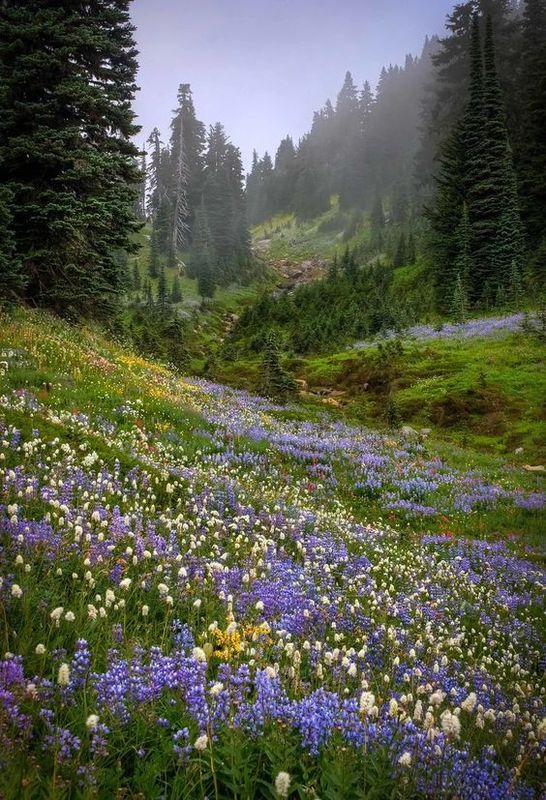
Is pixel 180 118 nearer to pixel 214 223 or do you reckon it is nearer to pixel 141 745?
pixel 214 223

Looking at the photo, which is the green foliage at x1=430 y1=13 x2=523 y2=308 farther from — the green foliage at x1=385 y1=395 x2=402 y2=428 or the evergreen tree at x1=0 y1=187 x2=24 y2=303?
the evergreen tree at x1=0 y1=187 x2=24 y2=303

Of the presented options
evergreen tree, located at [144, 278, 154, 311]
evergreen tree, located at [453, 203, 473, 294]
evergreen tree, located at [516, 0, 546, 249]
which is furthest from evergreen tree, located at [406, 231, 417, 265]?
evergreen tree, located at [144, 278, 154, 311]

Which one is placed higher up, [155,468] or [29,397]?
[29,397]

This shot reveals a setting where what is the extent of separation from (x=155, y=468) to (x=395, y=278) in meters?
50.6

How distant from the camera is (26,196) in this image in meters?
16.2

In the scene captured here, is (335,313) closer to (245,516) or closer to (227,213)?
(245,516)

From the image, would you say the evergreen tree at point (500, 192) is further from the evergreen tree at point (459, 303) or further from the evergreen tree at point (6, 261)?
the evergreen tree at point (6, 261)

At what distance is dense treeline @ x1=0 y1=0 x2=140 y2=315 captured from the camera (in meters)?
15.7

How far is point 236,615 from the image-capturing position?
4.17 metres

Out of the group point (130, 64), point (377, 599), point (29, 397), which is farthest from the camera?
point (130, 64)

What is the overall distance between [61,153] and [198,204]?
8793 cm

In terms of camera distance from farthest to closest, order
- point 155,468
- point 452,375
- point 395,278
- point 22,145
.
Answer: point 395,278 < point 452,375 < point 22,145 < point 155,468

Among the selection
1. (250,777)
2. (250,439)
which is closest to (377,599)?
(250,777)

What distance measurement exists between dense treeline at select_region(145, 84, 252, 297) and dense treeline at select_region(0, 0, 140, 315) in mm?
55071
